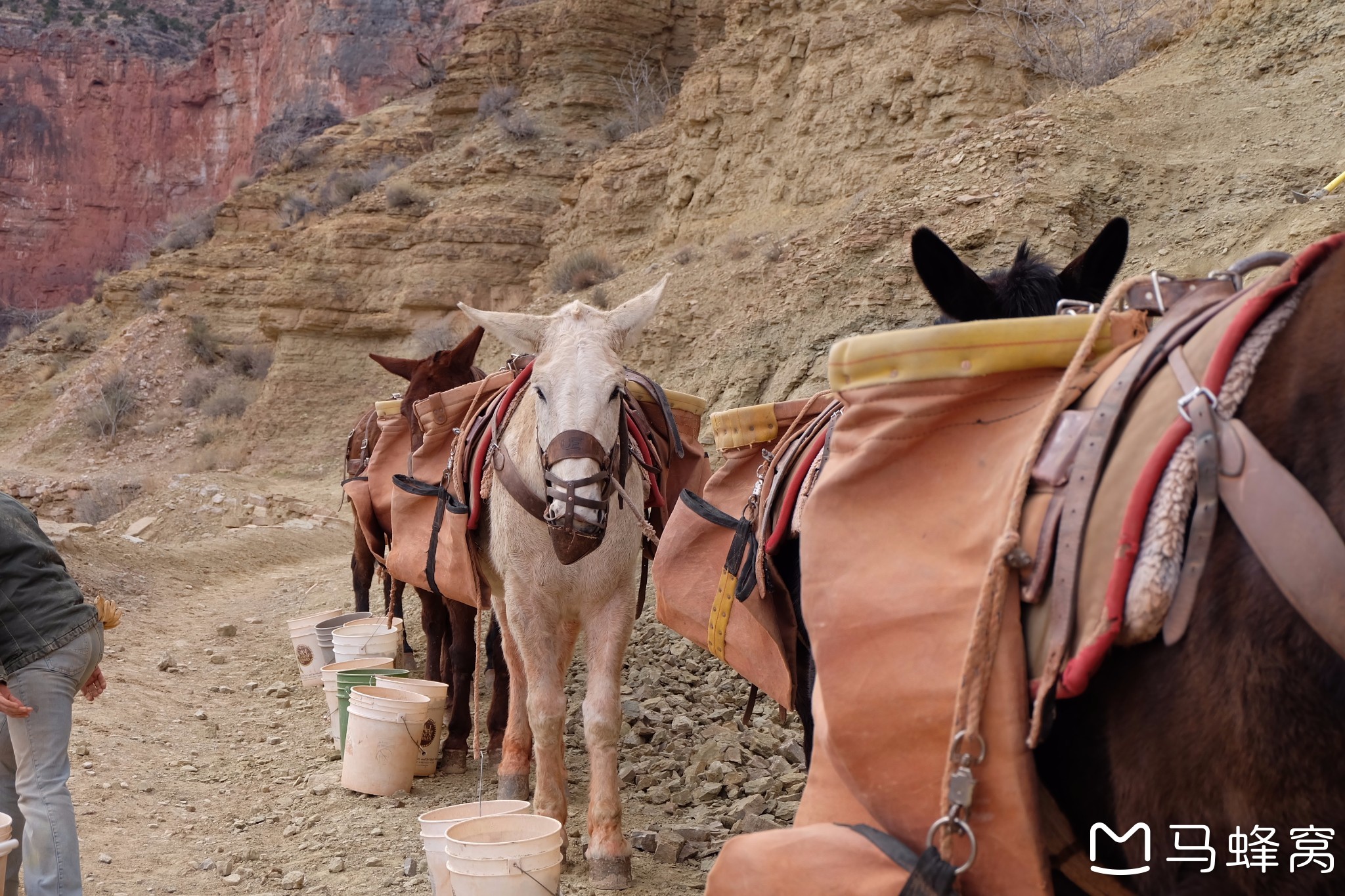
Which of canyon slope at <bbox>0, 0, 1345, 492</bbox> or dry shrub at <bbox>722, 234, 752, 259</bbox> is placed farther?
dry shrub at <bbox>722, 234, 752, 259</bbox>

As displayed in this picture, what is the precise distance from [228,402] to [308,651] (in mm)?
19798

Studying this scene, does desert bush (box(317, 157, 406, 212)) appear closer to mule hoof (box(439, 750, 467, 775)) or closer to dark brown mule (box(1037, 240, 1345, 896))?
mule hoof (box(439, 750, 467, 775))

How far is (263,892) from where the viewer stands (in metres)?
4.17

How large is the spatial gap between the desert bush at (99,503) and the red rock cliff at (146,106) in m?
31.2

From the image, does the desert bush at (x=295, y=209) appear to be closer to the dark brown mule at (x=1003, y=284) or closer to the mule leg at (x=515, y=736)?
the mule leg at (x=515, y=736)

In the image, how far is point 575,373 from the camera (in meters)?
3.72

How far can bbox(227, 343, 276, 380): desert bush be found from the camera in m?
26.8

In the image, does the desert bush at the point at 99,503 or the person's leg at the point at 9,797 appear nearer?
the person's leg at the point at 9,797

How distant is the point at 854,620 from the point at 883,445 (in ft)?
1.03

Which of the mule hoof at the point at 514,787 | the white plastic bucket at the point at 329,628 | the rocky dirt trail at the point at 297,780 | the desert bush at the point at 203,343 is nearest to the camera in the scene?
the rocky dirt trail at the point at 297,780

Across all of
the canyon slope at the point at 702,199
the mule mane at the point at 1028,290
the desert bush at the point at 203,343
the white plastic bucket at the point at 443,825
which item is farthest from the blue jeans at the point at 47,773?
the desert bush at the point at 203,343

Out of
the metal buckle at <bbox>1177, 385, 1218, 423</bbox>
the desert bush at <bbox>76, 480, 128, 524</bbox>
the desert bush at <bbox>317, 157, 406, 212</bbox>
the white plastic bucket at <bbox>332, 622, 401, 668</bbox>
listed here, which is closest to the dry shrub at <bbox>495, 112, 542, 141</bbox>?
the desert bush at <bbox>317, 157, 406, 212</bbox>

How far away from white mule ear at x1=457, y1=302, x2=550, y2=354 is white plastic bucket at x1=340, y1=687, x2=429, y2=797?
6.89ft

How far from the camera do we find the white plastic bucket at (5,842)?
3308 millimetres
